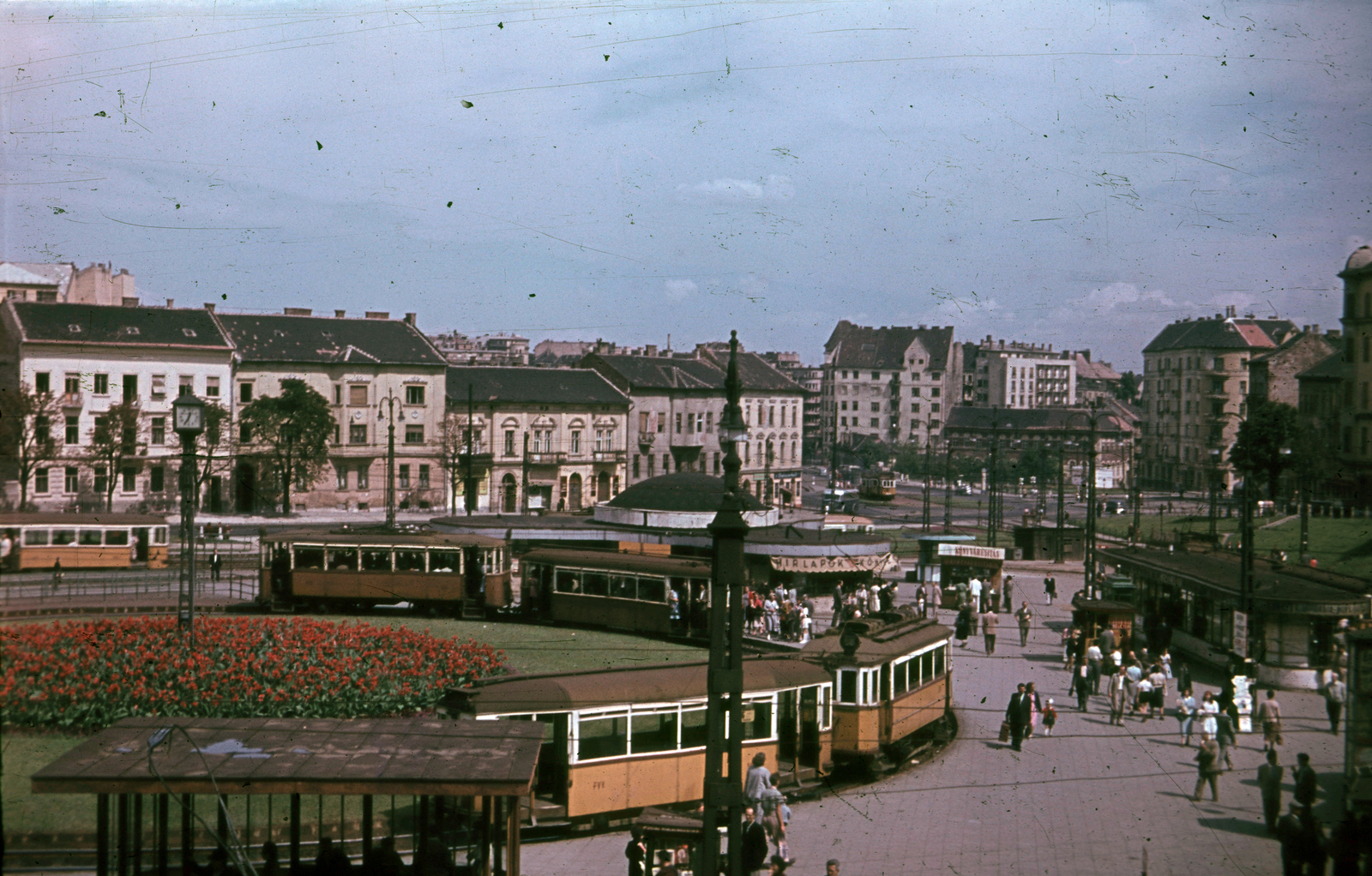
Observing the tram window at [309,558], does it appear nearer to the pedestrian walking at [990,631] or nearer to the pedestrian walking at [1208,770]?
the pedestrian walking at [990,631]

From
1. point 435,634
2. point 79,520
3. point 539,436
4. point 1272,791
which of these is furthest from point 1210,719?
point 539,436

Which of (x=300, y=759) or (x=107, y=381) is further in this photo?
(x=107, y=381)

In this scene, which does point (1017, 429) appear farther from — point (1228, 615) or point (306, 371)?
point (1228, 615)

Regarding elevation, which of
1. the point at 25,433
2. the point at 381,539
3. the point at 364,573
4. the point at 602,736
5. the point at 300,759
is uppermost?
the point at 25,433

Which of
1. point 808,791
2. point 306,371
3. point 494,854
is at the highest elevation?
point 306,371

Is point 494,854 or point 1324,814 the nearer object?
point 494,854

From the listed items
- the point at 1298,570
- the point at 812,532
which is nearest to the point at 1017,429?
the point at 812,532

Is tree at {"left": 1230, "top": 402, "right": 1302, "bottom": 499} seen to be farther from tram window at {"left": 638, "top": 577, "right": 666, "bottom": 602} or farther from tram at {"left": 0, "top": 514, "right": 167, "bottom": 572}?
tram at {"left": 0, "top": 514, "right": 167, "bottom": 572}

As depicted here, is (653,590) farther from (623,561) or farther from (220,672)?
(220,672)
